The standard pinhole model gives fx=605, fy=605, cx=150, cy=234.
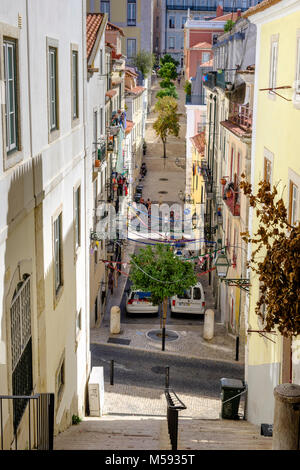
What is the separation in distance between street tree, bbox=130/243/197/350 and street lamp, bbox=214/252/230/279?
3.13 meters

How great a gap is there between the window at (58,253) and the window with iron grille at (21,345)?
93.9 inches

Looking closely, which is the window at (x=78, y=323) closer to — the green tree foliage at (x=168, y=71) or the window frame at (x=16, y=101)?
the window frame at (x=16, y=101)

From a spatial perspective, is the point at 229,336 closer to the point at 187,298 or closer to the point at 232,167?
the point at 187,298

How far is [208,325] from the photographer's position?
83.3ft

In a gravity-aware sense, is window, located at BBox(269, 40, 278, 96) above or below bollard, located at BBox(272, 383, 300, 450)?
above

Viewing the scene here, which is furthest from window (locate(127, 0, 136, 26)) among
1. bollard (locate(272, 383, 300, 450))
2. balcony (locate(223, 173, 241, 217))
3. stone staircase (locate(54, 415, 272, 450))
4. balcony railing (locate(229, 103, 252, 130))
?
bollard (locate(272, 383, 300, 450))

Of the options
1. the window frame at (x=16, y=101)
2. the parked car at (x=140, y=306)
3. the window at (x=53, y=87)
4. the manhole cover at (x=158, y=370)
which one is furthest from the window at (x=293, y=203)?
the parked car at (x=140, y=306)

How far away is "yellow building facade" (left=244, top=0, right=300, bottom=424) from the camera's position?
11.7 meters

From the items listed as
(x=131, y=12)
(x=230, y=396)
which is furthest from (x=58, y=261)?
(x=131, y=12)

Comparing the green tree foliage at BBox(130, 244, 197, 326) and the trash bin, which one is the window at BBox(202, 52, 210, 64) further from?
the trash bin

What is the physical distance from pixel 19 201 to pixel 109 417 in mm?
10112

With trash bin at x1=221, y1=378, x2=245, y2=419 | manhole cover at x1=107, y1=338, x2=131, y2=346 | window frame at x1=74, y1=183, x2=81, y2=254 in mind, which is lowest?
manhole cover at x1=107, y1=338, x2=131, y2=346

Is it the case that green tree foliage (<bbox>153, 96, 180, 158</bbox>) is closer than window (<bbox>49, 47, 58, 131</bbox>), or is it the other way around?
window (<bbox>49, 47, 58, 131</bbox>)

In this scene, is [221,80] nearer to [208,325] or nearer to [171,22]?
[208,325]
